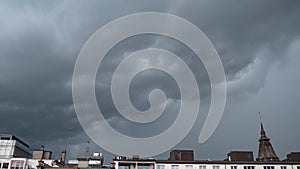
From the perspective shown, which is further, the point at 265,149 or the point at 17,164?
the point at 265,149

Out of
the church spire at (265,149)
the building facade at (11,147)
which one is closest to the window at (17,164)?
the building facade at (11,147)

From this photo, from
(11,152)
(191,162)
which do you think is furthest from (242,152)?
(11,152)

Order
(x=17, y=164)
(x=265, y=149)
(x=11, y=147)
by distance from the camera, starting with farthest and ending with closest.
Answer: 1. (x=265, y=149)
2. (x=11, y=147)
3. (x=17, y=164)

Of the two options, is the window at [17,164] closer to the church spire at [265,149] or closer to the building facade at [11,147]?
the building facade at [11,147]

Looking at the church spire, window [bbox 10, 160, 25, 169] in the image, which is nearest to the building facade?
window [bbox 10, 160, 25, 169]

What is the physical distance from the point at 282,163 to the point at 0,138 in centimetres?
8704

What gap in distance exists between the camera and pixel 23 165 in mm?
80188

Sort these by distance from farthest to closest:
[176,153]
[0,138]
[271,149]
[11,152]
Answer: [271,149] → [0,138] → [11,152] → [176,153]

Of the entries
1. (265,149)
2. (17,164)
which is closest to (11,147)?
(17,164)

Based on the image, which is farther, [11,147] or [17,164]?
[11,147]

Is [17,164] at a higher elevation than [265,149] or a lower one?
lower

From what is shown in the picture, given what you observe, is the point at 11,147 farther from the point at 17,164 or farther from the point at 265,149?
the point at 265,149

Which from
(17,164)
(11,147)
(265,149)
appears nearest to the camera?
(17,164)

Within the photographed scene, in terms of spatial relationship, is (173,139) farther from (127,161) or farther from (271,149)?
(271,149)
